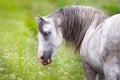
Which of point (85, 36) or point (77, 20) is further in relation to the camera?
point (77, 20)

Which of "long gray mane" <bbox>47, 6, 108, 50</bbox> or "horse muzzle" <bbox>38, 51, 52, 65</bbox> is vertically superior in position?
"long gray mane" <bbox>47, 6, 108, 50</bbox>

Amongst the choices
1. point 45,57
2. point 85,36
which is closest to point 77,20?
point 85,36

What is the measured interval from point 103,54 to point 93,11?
125 centimetres

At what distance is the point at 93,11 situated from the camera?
25.0 feet

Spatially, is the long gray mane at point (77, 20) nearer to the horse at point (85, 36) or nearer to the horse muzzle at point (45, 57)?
the horse at point (85, 36)

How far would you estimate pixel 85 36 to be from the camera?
7438 mm

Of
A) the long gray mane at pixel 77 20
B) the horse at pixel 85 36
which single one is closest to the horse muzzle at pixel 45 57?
the horse at pixel 85 36

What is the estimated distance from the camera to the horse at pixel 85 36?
6520mm

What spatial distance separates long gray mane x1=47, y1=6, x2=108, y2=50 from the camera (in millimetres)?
7613

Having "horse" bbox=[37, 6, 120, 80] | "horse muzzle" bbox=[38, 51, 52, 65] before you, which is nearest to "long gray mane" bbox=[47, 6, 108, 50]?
"horse" bbox=[37, 6, 120, 80]

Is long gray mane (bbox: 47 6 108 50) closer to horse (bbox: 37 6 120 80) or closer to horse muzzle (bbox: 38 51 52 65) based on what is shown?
horse (bbox: 37 6 120 80)

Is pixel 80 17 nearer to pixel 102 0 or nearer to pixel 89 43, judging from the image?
pixel 89 43

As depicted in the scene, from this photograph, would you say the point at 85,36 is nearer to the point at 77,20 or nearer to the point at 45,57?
the point at 77,20

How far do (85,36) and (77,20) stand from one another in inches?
13.9
